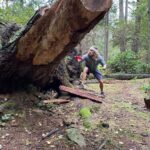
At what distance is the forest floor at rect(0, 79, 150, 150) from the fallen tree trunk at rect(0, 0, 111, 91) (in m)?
0.40

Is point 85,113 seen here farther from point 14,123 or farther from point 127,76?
point 127,76

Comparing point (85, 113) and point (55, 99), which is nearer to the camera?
point (85, 113)

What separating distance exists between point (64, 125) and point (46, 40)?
164cm

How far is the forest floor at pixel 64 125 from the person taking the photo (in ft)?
17.0

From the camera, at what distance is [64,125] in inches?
230

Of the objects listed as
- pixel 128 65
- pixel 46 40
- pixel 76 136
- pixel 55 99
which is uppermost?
pixel 46 40

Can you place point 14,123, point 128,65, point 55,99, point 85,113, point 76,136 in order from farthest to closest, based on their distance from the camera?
point 128,65 < point 55,99 < point 85,113 < point 14,123 < point 76,136

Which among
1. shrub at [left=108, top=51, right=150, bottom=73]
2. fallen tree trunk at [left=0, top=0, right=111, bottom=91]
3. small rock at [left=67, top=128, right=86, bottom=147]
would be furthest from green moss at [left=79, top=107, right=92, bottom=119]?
shrub at [left=108, top=51, right=150, bottom=73]

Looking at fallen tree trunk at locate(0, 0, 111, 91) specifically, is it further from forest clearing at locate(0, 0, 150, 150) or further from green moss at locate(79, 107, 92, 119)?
green moss at locate(79, 107, 92, 119)

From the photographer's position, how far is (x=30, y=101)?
636 centimetres

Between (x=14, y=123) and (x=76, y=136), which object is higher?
(x=14, y=123)

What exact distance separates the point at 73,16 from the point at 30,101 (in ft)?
8.18

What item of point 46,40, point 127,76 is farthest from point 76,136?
point 127,76

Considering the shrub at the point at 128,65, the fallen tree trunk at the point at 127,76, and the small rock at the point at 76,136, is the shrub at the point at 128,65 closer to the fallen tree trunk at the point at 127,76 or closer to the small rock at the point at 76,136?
the fallen tree trunk at the point at 127,76
